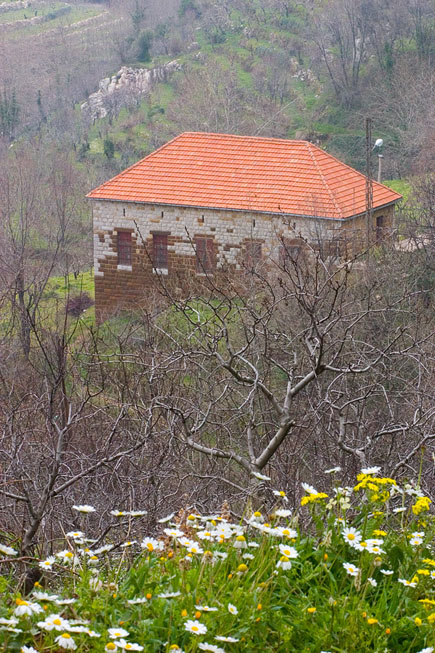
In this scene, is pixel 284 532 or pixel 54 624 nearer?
pixel 54 624

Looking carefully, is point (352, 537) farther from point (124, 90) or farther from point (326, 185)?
point (124, 90)

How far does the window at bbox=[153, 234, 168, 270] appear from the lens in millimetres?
25250

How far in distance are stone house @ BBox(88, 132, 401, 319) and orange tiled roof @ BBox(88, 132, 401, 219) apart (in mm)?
29

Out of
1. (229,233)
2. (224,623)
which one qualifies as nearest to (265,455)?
(224,623)

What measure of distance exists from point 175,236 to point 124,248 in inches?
68.9

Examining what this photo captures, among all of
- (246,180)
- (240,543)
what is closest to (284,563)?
(240,543)

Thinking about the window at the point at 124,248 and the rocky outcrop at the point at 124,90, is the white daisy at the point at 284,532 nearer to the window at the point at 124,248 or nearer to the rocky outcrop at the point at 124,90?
the window at the point at 124,248

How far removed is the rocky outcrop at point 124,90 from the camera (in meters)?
56.1

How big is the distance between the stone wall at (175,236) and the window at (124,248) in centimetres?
13

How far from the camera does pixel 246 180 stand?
25.1 m

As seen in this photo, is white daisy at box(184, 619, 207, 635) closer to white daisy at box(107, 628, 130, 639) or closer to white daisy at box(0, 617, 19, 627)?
white daisy at box(107, 628, 130, 639)

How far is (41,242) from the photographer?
3559cm

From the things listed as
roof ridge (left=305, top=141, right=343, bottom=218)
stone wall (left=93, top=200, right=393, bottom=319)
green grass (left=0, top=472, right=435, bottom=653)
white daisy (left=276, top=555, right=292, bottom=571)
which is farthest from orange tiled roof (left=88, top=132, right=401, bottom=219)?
white daisy (left=276, top=555, right=292, bottom=571)

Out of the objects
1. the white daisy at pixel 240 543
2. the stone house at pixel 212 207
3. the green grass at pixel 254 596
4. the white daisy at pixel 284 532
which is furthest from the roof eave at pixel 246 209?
the white daisy at pixel 240 543
